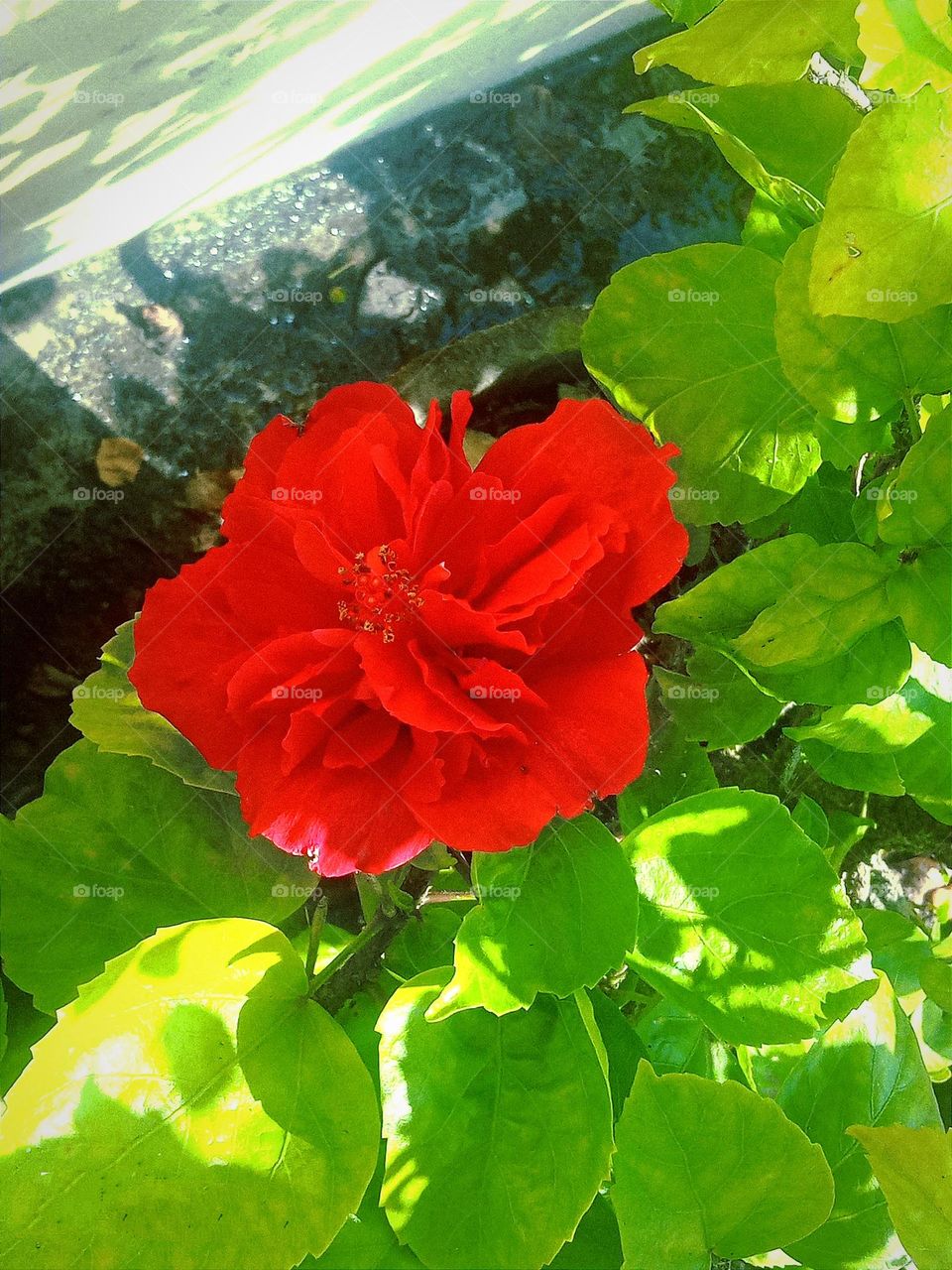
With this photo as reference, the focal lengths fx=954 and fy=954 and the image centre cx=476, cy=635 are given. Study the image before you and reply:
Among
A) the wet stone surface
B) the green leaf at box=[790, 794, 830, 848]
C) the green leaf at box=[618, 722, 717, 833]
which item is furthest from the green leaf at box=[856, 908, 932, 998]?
the wet stone surface

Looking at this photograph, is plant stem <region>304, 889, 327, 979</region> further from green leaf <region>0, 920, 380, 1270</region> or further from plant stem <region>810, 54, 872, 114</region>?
plant stem <region>810, 54, 872, 114</region>

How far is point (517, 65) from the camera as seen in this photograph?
73cm

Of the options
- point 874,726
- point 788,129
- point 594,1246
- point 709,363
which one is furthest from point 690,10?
point 594,1246

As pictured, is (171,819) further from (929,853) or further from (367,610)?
(929,853)

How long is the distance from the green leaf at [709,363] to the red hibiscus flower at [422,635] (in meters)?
0.08

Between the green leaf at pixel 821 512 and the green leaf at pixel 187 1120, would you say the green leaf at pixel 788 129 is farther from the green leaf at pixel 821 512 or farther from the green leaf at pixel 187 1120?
the green leaf at pixel 187 1120

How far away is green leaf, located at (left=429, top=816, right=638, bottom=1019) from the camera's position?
47cm

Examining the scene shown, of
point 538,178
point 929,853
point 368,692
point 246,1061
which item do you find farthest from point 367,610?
point 929,853

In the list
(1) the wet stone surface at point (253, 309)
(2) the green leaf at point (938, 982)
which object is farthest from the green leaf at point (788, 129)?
(2) the green leaf at point (938, 982)

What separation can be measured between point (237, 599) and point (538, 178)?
460mm

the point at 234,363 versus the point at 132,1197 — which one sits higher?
the point at 234,363

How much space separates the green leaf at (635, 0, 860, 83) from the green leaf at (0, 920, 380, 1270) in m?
0.52

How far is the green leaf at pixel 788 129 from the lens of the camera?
52 cm

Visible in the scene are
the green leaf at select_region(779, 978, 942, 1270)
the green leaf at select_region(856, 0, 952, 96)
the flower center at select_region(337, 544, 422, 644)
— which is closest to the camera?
the green leaf at select_region(856, 0, 952, 96)
